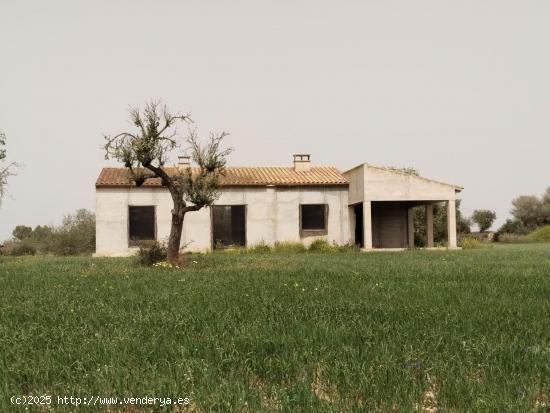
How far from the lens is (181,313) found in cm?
698

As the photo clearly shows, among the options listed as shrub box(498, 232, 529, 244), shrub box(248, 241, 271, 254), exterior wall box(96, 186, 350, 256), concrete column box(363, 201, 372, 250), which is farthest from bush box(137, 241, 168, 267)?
shrub box(498, 232, 529, 244)

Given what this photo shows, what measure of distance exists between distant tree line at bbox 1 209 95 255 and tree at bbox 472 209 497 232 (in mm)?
48645

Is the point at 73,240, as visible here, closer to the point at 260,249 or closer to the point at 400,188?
the point at 260,249

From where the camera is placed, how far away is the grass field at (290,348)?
3693 millimetres

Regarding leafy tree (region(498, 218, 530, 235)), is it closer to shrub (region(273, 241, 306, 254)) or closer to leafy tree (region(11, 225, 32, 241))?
shrub (region(273, 241, 306, 254))

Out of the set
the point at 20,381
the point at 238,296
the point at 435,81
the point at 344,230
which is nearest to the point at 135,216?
the point at 344,230

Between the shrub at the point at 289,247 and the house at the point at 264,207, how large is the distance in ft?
2.42

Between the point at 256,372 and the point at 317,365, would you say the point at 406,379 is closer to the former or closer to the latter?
the point at 317,365

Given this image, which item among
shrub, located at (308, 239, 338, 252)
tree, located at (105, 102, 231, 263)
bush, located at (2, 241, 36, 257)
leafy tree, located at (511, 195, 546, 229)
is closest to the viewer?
tree, located at (105, 102, 231, 263)

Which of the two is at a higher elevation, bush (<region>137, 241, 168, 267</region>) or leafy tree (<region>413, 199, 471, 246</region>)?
leafy tree (<region>413, 199, 471, 246</region>)

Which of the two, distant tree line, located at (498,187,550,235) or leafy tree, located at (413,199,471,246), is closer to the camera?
leafy tree, located at (413,199,471,246)

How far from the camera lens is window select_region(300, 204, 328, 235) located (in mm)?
29656

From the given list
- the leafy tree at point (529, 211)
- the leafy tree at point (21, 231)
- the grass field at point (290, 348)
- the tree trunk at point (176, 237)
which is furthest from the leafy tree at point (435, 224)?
the leafy tree at point (21, 231)

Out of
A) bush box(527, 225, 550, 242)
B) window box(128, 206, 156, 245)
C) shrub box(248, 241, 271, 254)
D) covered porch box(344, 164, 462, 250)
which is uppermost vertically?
covered porch box(344, 164, 462, 250)
